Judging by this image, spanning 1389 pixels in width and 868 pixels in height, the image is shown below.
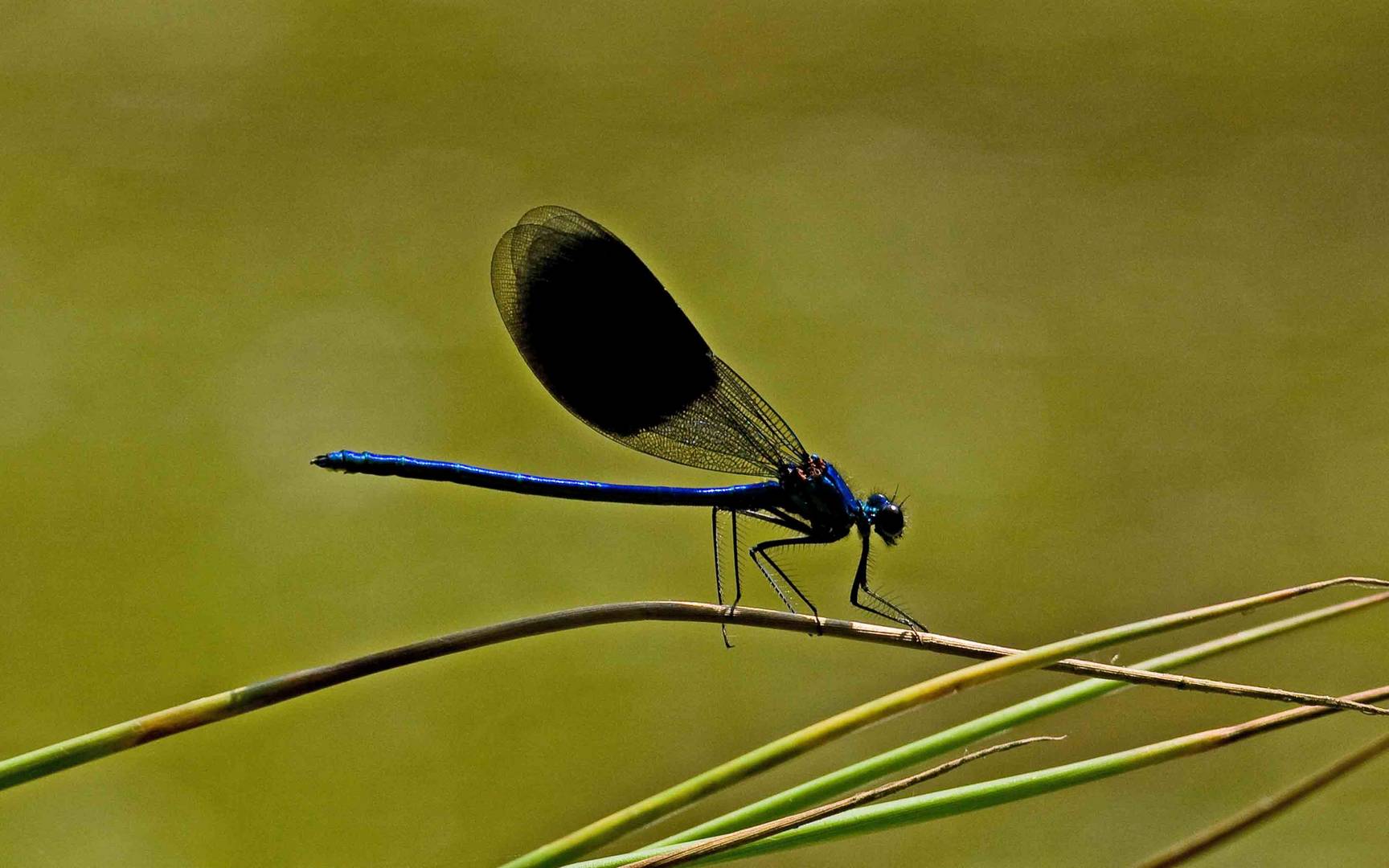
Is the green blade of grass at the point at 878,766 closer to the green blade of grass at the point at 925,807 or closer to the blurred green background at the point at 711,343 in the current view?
the green blade of grass at the point at 925,807

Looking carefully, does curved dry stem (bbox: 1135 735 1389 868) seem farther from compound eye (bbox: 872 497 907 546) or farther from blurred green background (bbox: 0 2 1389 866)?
blurred green background (bbox: 0 2 1389 866)

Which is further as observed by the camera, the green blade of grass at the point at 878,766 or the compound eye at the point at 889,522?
the compound eye at the point at 889,522

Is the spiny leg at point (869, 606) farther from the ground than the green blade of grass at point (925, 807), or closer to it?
farther from the ground

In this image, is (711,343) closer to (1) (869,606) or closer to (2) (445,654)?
(1) (869,606)

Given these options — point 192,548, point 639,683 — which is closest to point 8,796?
point 192,548

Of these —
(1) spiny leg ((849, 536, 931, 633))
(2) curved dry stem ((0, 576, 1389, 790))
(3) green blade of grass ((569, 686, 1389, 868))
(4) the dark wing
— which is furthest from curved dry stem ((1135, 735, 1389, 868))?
(4) the dark wing

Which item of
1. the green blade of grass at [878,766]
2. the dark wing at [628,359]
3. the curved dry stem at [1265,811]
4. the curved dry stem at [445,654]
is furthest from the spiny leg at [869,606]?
the green blade of grass at [878,766]

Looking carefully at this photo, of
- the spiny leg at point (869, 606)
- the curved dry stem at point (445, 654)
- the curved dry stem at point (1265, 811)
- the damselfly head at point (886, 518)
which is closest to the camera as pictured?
the curved dry stem at point (445, 654)
